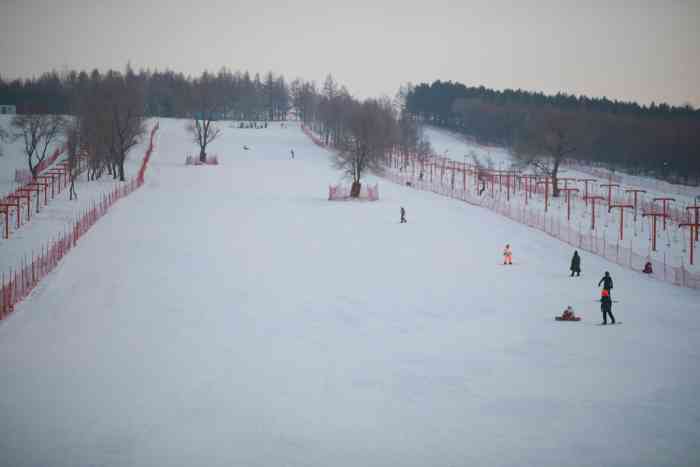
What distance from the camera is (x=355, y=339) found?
22594 millimetres

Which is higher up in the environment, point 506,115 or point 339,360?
point 506,115

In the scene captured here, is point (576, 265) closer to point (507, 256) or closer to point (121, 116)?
point (507, 256)

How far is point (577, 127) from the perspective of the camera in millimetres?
83500

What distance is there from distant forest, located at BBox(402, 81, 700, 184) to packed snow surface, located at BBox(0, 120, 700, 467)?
45.5 m

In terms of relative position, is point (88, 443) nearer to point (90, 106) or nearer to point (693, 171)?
point (90, 106)

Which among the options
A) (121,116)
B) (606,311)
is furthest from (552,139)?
(606,311)

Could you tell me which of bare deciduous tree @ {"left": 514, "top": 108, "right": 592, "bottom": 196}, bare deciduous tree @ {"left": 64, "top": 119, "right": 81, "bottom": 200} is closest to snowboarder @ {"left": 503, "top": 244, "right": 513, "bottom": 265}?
bare deciduous tree @ {"left": 64, "top": 119, "right": 81, "bottom": 200}

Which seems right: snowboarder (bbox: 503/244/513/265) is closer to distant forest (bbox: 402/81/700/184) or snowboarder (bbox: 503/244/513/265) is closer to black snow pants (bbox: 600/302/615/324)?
black snow pants (bbox: 600/302/615/324)

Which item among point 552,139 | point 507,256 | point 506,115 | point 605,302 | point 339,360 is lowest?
point 339,360

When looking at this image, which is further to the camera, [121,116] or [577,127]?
[577,127]

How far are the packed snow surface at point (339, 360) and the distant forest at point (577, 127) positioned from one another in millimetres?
45516

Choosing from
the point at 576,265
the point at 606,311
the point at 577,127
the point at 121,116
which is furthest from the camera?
the point at 577,127

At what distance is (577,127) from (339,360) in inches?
2848

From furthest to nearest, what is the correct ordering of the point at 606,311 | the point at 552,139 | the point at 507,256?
the point at 552,139, the point at 507,256, the point at 606,311
